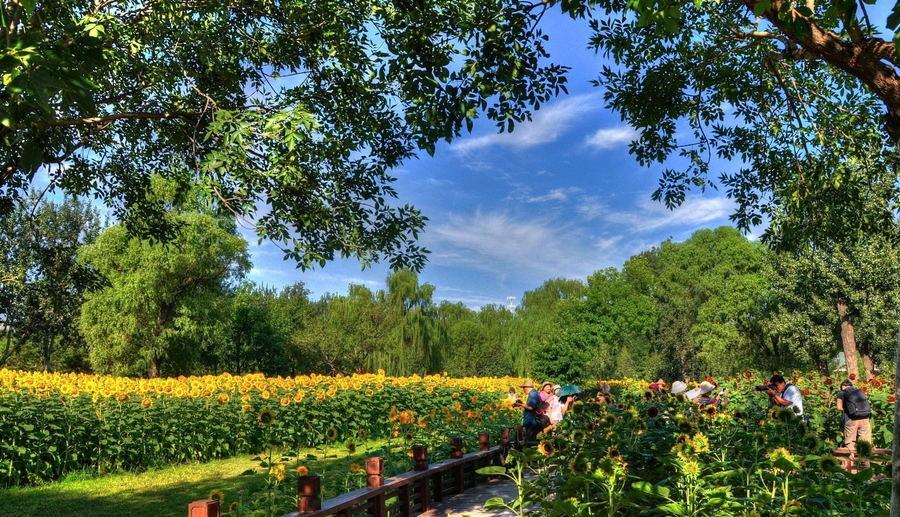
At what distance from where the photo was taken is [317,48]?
23.6ft

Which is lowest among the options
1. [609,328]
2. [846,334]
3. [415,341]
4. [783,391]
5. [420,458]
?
[420,458]

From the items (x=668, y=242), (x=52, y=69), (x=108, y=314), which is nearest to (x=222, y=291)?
(x=108, y=314)

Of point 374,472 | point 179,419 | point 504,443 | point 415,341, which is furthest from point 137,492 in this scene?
point 415,341

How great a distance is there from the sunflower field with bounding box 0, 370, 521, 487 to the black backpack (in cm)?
523

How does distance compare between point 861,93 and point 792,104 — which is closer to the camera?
point 792,104

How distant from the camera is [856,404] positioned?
925cm

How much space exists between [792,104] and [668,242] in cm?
3981

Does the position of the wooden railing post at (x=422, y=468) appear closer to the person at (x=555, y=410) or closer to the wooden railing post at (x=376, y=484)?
the wooden railing post at (x=376, y=484)

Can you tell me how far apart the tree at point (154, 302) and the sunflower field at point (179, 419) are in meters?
17.2

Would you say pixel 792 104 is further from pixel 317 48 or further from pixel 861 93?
pixel 317 48

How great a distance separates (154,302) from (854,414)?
28.5 meters

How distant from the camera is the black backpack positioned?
30.2 feet

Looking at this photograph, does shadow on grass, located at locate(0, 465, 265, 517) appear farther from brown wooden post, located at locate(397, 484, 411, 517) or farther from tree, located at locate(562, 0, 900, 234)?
tree, located at locate(562, 0, 900, 234)

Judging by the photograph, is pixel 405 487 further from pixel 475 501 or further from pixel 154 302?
pixel 154 302
